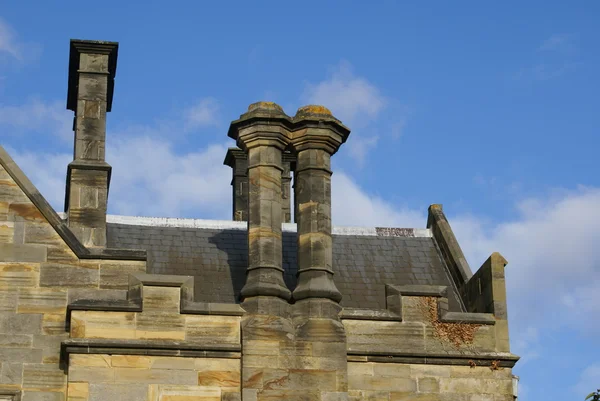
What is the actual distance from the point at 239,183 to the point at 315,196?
6.10 m

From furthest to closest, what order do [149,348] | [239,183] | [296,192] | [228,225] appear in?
[239,183] → [228,225] → [296,192] → [149,348]

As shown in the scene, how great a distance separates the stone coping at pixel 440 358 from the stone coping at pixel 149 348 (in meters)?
2.04

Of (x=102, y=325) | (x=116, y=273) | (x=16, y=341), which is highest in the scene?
(x=116, y=273)

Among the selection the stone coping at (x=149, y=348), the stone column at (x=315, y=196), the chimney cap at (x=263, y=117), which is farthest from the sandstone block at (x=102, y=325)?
the chimney cap at (x=263, y=117)

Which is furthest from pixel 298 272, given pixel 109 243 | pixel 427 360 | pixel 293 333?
pixel 109 243

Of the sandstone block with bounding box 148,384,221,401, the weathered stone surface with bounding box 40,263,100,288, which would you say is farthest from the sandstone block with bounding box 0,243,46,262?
the sandstone block with bounding box 148,384,221,401

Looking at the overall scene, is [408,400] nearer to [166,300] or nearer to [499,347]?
[499,347]

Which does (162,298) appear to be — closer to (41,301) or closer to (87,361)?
(87,361)

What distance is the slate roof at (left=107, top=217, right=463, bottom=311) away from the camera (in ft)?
75.9

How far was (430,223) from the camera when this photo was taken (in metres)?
26.0

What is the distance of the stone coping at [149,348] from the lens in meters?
20.0

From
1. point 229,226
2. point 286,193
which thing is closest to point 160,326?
point 229,226

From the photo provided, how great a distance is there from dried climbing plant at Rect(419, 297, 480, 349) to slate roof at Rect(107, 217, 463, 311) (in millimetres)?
1731

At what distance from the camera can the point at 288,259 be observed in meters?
24.0
